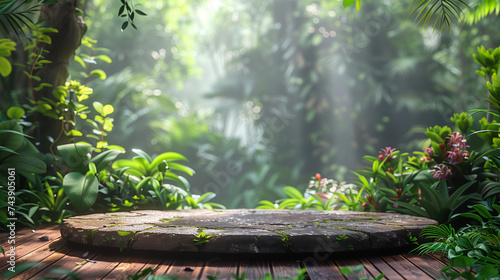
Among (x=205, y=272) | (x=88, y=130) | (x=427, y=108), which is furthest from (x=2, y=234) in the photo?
(x=427, y=108)

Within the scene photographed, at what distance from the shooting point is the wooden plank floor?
1606mm

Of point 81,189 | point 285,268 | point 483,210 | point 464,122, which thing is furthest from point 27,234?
point 464,122

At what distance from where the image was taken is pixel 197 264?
1.78 meters

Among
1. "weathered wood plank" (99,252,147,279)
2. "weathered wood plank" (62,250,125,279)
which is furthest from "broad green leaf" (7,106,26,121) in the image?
"weathered wood plank" (99,252,147,279)

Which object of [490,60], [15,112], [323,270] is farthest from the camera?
[15,112]

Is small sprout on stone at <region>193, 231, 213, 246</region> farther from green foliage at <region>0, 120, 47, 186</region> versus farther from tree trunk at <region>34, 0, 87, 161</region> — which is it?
tree trunk at <region>34, 0, 87, 161</region>

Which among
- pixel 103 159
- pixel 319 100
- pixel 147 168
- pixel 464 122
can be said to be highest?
pixel 319 100

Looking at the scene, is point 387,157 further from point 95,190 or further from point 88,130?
point 88,130

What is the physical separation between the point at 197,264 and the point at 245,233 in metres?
0.27

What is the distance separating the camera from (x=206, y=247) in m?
1.84

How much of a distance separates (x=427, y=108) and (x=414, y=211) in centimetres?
870

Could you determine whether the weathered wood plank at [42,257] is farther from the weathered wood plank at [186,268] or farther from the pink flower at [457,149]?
the pink flower at [457,149]

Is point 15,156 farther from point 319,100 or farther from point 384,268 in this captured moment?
point 319,100

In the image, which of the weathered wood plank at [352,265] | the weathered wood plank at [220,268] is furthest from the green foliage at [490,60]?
the weathered wood plank at [220,268]
